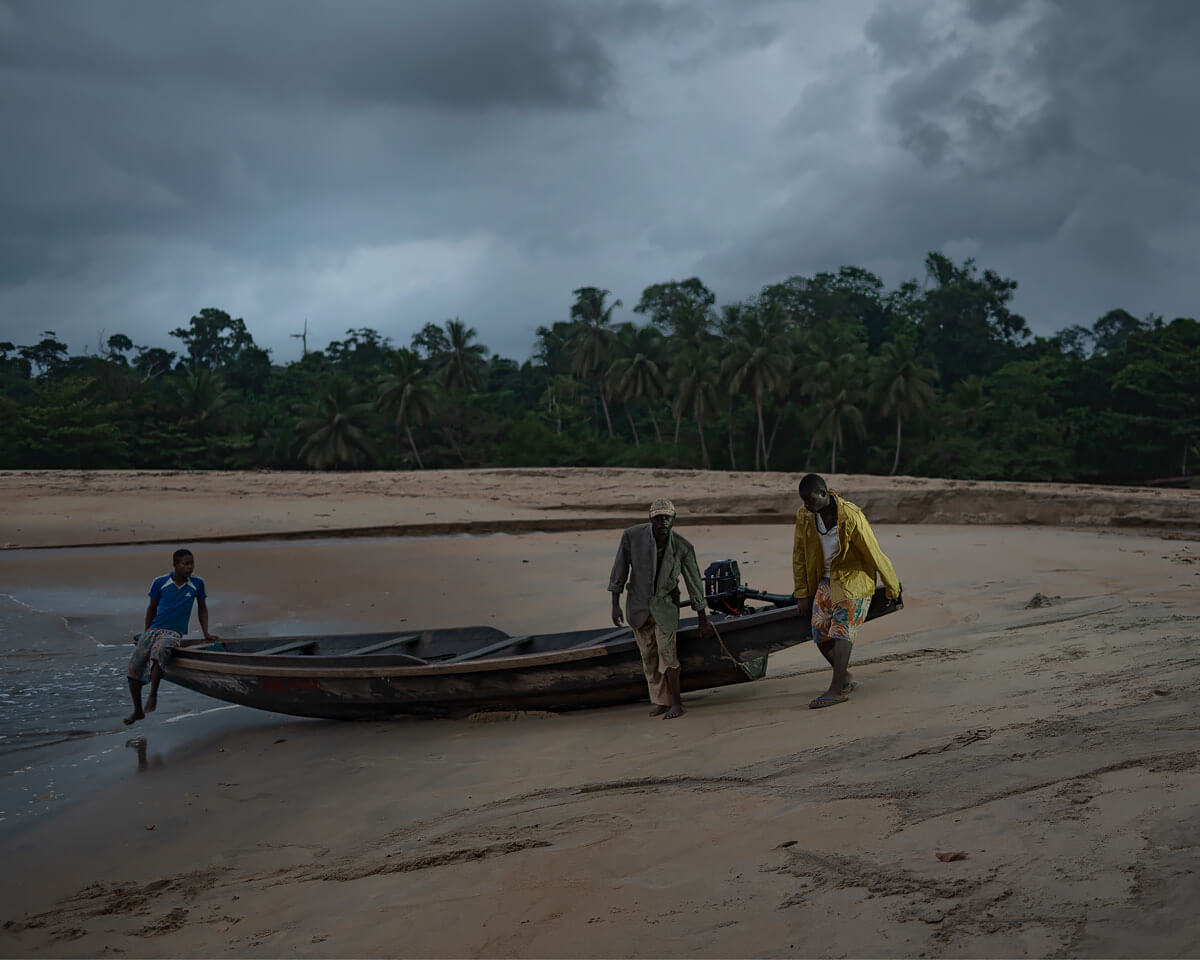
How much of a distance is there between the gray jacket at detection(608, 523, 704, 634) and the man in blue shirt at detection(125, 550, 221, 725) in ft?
9.96

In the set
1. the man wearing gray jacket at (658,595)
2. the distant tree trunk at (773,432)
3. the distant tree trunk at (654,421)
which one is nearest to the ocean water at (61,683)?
the man wearing gray jacket at (658,595)

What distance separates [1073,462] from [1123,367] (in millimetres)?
4761

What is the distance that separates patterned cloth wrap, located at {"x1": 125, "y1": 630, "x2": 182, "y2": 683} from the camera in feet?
21.2

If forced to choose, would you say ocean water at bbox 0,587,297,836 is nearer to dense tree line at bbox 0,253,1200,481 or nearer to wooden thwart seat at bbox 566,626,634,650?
wooden thwart seat at bbox 566,626,634,650

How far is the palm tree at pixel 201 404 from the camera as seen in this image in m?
41.6

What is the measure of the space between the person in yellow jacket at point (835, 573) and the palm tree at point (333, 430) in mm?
38511

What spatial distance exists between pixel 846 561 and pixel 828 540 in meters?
0.16

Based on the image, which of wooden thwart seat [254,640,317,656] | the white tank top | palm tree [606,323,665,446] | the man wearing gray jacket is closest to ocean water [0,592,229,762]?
wooden thwart seat [254,640,317,656]

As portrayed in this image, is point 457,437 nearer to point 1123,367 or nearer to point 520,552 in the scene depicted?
point 1123,367

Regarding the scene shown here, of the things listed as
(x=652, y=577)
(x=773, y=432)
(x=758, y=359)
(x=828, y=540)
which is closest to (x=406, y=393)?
(x=758, y=359)

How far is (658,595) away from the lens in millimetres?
5523

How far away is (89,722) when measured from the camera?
268 inches

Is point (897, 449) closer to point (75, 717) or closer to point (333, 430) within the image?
point (333, 430)

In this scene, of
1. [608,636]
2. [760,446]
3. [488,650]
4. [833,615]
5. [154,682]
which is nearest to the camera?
[833,615]
